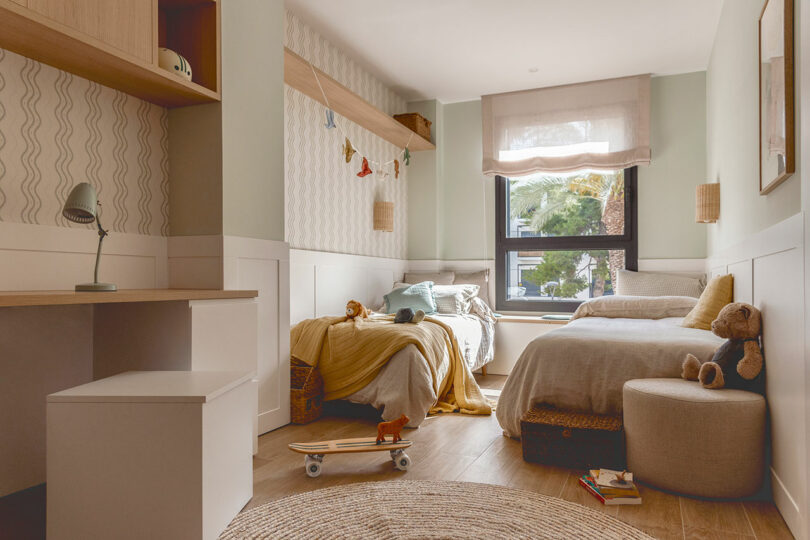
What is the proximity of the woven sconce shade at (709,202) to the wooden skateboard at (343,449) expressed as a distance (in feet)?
9.54

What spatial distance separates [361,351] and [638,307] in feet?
6.67

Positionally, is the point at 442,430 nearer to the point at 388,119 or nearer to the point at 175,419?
the point at 175,419

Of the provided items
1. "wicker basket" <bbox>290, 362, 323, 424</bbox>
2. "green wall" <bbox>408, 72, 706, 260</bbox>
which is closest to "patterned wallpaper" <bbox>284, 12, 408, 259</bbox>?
"green wall" <bbox>408, 72, 706, 260</bbox>

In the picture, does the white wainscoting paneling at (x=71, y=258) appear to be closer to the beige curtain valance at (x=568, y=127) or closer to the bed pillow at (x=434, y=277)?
the bed pillow at (x=434, y=277)

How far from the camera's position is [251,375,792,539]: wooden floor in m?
1.82

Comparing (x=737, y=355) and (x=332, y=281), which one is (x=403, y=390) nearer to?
(x=332, y=281)

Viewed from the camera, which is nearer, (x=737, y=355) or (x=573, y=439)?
(x=737, y=355)

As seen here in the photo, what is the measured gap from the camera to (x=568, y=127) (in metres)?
4.99

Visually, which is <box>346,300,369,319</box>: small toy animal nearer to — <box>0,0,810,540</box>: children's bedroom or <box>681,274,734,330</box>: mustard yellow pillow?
<box>0,0,810,540</box>: children's bedroom

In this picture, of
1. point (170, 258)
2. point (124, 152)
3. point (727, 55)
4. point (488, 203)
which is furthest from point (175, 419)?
point (488, 203)

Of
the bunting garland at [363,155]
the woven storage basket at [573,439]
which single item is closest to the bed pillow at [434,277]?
the bunting garland at [363,155]

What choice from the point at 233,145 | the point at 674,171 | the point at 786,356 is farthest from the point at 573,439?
the point at 674,171

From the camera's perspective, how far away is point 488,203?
5.36 meters

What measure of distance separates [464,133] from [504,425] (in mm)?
3421
